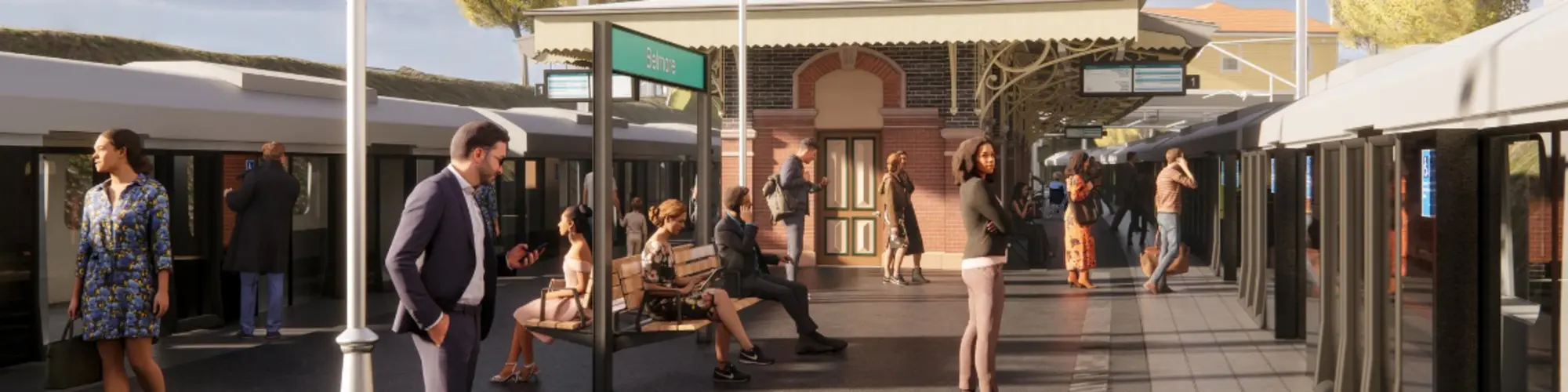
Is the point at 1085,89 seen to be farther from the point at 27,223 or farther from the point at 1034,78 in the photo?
the point at 27,223

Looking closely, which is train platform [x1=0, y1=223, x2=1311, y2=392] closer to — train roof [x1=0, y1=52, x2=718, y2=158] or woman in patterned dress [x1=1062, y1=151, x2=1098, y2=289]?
woman in patterned dress [x1=1062, y1=151, x2=1098, y2=289]

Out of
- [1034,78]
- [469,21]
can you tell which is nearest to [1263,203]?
[1034,78]

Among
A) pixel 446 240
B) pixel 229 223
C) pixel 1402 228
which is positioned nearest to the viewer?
pixel 446 240

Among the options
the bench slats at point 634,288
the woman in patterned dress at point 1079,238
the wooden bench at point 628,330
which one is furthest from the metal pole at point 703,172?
the woman in patterned dress at point 1079,238

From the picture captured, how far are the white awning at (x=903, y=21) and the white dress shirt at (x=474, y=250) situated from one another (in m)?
11.3

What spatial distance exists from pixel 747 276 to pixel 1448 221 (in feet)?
17.2

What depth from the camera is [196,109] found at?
12078 millimetres

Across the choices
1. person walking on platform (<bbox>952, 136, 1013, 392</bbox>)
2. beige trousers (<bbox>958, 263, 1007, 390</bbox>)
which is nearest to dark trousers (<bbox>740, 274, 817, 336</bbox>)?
person walking on platform (<bbox>952, 136, 1013, 392</bbox>)

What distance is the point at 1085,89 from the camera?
19.4 metres

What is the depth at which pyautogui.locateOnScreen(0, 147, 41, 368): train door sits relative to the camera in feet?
31.4

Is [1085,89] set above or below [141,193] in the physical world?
above

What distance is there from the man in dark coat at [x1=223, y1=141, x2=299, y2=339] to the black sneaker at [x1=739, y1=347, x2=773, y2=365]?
13.0 feet

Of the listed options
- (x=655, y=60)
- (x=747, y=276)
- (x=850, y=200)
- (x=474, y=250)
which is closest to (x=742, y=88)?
(x=850, y=200)

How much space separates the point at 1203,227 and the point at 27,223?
1473 centimetres
